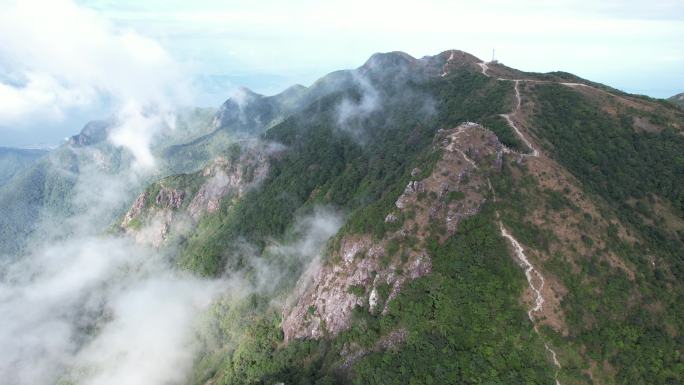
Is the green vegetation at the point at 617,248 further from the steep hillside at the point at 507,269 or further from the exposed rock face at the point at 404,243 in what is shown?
the exposed rock face at the point at 404,243

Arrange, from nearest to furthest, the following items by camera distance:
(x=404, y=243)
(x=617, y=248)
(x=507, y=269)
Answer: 1. (x=507, y=269)
2. (x=617, y=248)
3. (x=404, y=243)

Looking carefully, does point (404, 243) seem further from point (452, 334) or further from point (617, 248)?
point (617, 248)

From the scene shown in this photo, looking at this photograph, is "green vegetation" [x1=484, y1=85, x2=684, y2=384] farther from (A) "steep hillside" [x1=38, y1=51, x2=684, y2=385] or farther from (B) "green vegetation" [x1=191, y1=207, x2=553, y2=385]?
(B) "green vegetation" [x1=191, y1=207, x2=553, y2=385]

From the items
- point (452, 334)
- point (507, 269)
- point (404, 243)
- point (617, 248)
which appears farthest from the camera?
point (404, 243)

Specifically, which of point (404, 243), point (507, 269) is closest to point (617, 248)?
point (507, 269)

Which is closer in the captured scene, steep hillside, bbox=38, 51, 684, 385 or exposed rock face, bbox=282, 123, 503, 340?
steep hillside, bbox=38, 51, 684, 385

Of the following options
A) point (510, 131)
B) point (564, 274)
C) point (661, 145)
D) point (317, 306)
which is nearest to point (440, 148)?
point (510, 131)

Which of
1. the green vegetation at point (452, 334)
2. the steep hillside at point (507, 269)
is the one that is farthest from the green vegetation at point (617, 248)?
the green vegetation at point (452, 334)

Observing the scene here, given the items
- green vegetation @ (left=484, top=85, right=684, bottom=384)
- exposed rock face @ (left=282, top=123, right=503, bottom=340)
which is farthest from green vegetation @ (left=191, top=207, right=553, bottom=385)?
green vegetation @ (left=484, top=85, right=684, bottom=384)

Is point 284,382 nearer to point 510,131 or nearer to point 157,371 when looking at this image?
point 157,371
